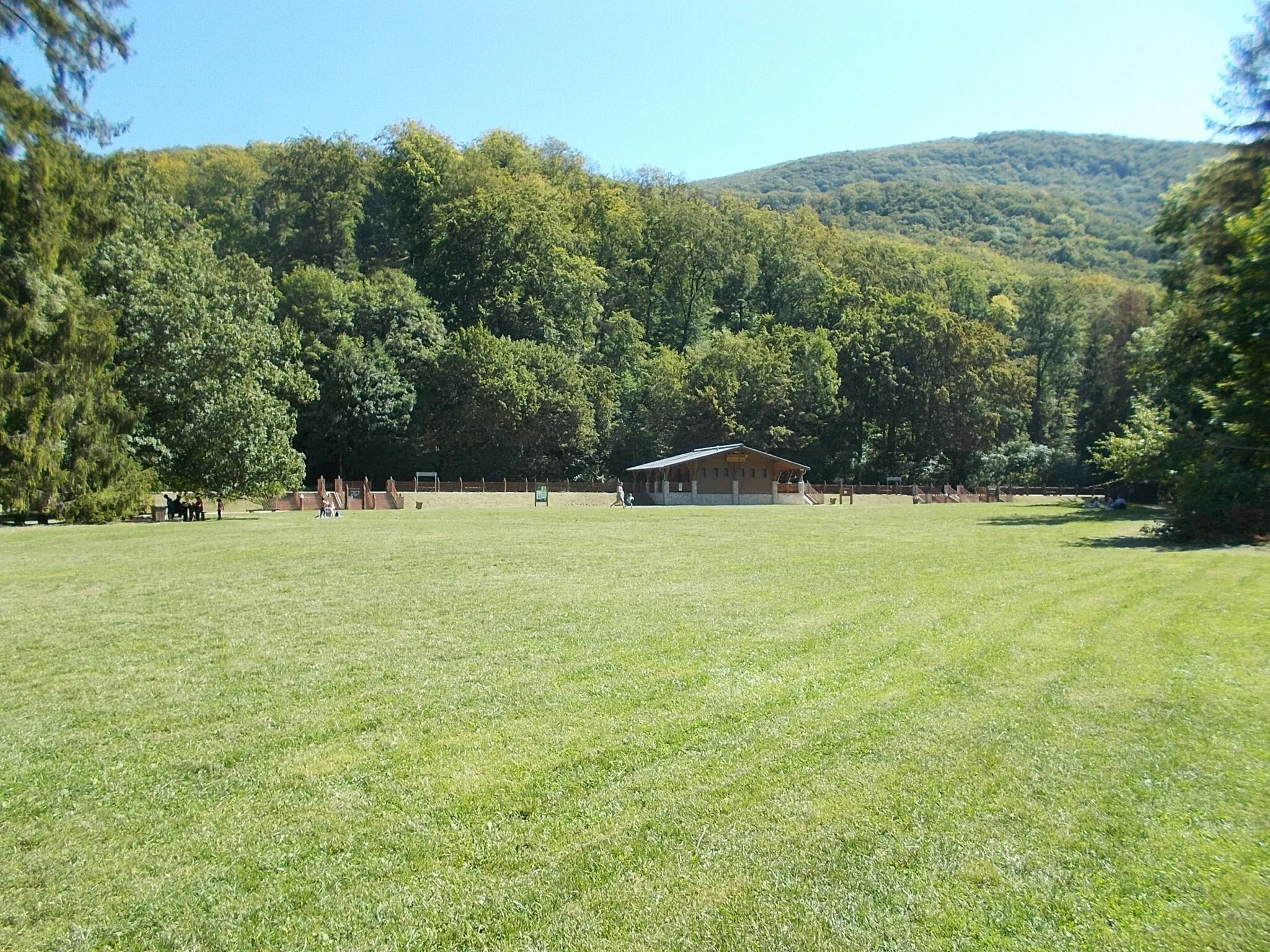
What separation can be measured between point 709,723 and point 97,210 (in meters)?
28.8

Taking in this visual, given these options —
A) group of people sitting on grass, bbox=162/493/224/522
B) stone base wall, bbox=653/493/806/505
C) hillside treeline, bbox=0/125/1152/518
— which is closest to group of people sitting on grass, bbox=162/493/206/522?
group of people sitting on grass, bbox=162/493/224/522

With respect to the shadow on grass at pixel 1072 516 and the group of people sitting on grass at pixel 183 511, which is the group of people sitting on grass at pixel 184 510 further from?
the shadow on grass at pixel 1072 516

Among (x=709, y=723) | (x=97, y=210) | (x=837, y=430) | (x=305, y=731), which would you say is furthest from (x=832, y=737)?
(x=837, y=430)

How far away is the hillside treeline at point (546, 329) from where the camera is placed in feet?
124

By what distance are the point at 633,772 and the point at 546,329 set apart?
68637 millimetres

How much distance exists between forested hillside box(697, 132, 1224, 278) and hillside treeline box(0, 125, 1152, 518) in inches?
582

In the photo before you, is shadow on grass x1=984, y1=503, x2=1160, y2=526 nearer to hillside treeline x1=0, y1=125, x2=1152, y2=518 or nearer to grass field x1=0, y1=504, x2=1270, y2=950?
grass field x1=0, y1=504, x2=1270, y2=950

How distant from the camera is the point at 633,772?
536cm

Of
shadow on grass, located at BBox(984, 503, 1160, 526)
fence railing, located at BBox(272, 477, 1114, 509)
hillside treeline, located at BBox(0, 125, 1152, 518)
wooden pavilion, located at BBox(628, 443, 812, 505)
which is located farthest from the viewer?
wooden pavilion, located at BBox(628, 443, 812, 505)

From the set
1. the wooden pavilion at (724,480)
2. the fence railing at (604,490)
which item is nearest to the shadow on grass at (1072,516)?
the wooden pavilion at (724,480)

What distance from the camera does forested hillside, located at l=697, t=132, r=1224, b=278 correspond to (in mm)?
110312

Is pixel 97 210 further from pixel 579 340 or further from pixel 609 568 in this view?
pixel 579 340

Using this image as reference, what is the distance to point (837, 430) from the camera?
257 feet

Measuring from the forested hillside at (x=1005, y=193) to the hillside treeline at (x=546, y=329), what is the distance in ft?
48.5
